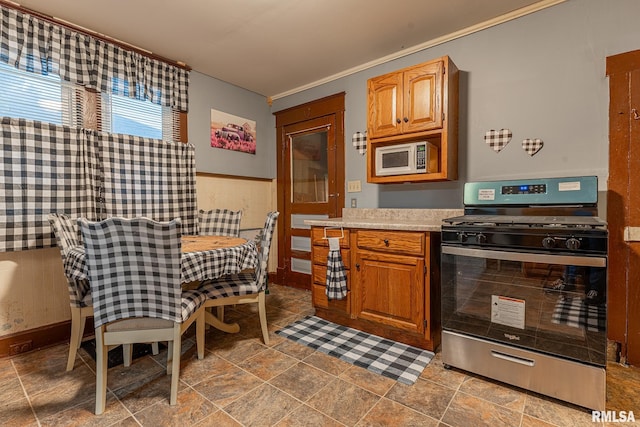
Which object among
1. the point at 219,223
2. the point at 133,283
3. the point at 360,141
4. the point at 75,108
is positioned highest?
the point at 75,108

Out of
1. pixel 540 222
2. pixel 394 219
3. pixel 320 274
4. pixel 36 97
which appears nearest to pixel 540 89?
pixel 540 222

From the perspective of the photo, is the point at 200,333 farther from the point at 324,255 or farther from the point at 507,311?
the point at 507,311

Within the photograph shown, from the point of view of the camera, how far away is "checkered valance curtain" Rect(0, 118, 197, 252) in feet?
6.63

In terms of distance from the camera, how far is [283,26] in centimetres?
238

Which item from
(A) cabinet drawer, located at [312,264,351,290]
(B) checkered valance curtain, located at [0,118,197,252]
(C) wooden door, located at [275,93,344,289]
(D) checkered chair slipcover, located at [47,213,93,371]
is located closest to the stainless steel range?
(A) cabinet drawer, located at [312,264,351,290]

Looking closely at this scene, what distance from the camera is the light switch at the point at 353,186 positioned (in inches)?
123

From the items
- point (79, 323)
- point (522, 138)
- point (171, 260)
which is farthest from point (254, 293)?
point (522, 138)

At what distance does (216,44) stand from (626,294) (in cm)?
355

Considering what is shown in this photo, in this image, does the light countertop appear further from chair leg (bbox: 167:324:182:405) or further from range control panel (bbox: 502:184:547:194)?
chair leg (bbox: 167:324:182:405)

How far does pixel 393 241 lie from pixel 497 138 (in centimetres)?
118

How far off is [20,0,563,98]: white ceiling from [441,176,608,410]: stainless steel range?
140cm

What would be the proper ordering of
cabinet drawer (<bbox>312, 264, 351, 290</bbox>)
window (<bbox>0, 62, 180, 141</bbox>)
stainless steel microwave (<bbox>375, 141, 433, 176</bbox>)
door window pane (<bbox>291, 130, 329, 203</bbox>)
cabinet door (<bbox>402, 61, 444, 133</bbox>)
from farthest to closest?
1. door window pane (<bbox>291, 130, 329, 203</bbox>)
2. cabinet drawer (<bbox>312, 264, 351, 290</bbox>)
3. stainless steel microwave (<bbox>375, 141, 433, 176</bbox>)
4. cabinet door (<bbox>402, 61, 444, 133</bbox>)
5. window (<bbox>0, 62, 180, 141</bbox>)

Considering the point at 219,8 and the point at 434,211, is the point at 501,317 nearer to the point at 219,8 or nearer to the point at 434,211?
the point at 434,211

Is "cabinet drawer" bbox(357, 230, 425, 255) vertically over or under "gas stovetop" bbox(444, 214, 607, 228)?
under
